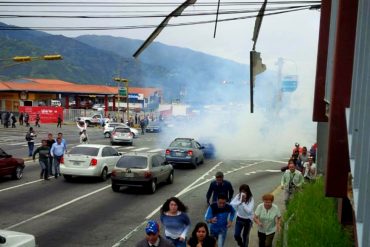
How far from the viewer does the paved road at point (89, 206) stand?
447 inches

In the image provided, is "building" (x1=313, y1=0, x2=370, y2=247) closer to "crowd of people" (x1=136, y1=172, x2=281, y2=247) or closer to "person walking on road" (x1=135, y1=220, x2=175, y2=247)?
"person walking on road" (x1=135, y1=220, x2=175, y2=247)

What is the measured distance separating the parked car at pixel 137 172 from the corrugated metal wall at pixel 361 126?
40.7 ft

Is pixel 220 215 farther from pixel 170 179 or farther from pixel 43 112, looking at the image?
pixel 43 112

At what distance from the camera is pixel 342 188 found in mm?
5289

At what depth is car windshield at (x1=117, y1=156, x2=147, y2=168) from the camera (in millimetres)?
17062

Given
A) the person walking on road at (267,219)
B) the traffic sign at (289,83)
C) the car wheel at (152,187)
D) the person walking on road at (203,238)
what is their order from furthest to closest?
the traffic sign at (289,83), the car wheel at (152,187), the person walking on road at (267,219), the person walking on road at (203,238)

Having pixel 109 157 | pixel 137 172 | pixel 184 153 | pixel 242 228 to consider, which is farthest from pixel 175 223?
pixel 184 153

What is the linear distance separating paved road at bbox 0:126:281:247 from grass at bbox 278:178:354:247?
1.52 m

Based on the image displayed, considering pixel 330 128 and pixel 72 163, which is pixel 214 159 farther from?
pixel 330 128

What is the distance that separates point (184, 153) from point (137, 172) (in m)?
7.53

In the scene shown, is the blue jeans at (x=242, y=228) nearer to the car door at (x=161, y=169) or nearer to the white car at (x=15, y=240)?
the white car at (x=15, y=240)

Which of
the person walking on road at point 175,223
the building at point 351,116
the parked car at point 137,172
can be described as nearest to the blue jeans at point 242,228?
the person walking on road at point 175,223

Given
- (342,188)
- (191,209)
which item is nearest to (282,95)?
(191,209)

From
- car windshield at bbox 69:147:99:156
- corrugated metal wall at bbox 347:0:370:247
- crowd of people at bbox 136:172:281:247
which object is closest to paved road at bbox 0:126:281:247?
car windshield at bbox 69:147:99:156
